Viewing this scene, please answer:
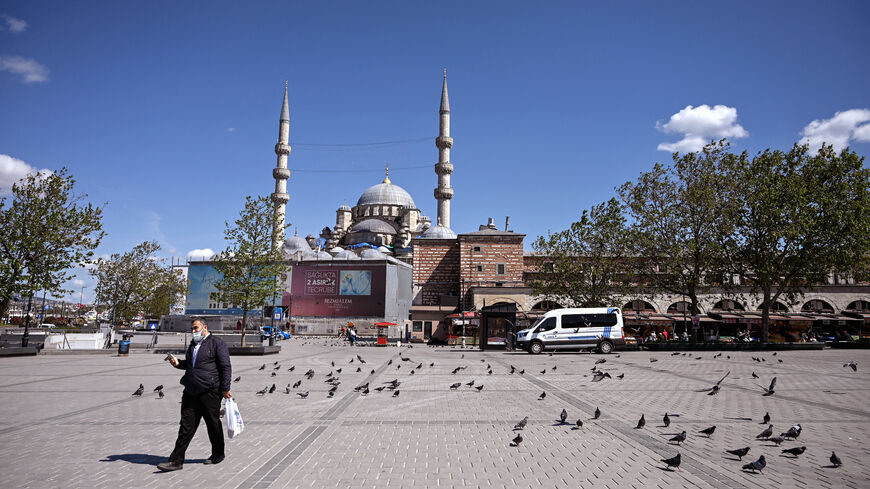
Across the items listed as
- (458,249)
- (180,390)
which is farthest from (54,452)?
(458,249)

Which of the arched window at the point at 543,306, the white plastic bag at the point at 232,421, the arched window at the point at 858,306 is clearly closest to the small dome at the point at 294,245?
the arched window at the point at 543,306

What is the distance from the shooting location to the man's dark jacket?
577 centimetres

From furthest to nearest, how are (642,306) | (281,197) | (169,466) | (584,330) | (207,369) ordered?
1. (281,197)
2. (642,306)
3. (584,330)
4. (207,369)
5. (169,466)

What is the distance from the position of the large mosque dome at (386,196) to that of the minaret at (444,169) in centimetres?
1983

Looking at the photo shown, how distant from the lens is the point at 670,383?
13.3 metres

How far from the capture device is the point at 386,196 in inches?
3415

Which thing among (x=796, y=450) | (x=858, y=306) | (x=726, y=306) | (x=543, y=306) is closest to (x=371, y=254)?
(x=543, y=306)

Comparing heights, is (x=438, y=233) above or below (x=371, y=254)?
above

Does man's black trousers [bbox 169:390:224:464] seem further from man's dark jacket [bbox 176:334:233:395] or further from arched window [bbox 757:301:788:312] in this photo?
arched window [bbox 757:301:788:312]

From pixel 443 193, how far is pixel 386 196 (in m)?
21.6

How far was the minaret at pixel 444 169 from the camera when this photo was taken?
66812mm

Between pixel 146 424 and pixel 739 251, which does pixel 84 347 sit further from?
pixel 739 251

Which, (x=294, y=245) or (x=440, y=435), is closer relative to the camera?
(x=440, y=435)

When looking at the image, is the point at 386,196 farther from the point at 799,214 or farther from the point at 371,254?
the point at 799,214
